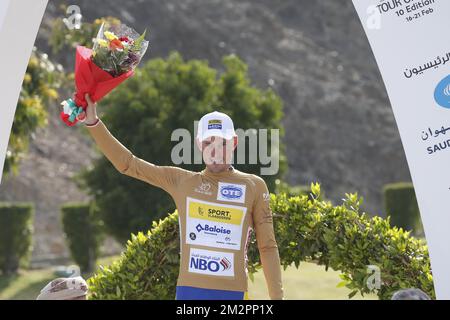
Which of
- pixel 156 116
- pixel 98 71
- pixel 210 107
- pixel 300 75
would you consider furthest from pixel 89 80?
pixel 300 75

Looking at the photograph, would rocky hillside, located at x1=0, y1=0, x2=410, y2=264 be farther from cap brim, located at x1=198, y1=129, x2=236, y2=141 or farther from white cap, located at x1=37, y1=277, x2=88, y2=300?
cap brim, located at x1=198, y1=129, x2=236, y2=141

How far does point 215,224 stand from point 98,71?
2.99 feet

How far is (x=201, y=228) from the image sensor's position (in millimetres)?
4066

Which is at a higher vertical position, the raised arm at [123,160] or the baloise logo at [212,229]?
the raised arm at [123,160]

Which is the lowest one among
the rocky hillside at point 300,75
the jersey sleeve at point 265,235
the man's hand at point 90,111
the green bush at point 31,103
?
the jersey sleeve at point 265,235

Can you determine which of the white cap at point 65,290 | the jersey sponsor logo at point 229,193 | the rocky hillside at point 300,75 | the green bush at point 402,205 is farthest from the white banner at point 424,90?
the rocky hillside at point 300,75

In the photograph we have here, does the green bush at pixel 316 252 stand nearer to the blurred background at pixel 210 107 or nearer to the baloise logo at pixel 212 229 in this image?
the baloise logo at pixel 212 229

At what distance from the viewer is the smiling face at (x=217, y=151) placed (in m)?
3.99

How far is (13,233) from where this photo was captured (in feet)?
58.5

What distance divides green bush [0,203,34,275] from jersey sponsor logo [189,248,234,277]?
14.3m

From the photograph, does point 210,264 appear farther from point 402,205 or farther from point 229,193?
point 402,205

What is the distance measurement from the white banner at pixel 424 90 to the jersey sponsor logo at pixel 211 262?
0.96 m

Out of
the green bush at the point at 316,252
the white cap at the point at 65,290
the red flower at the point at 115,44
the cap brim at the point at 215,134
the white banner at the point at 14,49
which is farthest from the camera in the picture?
the green bush at the point at 316,252

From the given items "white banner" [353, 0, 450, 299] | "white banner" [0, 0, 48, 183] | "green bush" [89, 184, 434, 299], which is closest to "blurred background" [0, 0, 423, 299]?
"green bush" [89, 184, 434, 299]
